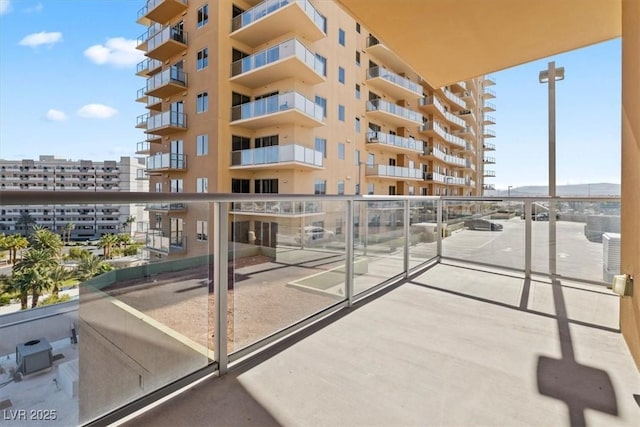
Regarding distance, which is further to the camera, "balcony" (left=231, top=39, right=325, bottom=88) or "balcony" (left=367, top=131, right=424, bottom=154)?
"balcony" (left=367, top=131, right=424, bottom=154)

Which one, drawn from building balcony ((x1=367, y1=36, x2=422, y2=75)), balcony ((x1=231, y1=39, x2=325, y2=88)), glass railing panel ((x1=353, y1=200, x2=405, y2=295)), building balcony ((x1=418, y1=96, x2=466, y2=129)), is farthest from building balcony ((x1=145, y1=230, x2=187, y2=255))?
building balcony ((x1=418, y1=96, x2=466, y2=129))

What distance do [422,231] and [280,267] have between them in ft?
8.29

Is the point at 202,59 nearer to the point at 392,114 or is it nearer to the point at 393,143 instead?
the point at 392,114

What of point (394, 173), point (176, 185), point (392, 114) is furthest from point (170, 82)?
point (394, 173)

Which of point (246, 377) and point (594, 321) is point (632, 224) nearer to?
point (594, 321)

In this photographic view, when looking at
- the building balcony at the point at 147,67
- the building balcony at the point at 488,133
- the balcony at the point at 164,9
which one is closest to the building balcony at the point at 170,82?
the building balcony at the point at 147,67

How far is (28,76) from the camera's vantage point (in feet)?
60.6

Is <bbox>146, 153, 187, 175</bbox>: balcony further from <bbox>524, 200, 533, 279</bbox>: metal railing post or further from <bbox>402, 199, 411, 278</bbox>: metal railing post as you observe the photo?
<bbox>524, 200, 533, 279</bbox>: metal railing post

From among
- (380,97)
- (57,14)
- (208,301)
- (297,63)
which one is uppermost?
(57,14)

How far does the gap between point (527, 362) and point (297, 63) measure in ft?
43.3

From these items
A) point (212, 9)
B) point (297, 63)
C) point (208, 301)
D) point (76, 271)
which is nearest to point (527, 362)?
point (208, 301)

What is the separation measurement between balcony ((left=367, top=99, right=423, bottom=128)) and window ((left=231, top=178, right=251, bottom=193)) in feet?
29.3

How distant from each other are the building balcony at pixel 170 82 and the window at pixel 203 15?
236 centimetres

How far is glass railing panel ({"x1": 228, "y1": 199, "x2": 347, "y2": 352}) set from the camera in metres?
1.98
